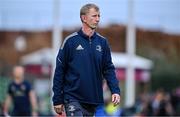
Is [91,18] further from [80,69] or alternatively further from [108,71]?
[108,71]

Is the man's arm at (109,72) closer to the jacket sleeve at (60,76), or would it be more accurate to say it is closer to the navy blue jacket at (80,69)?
the navy blue jacket at (80,69)

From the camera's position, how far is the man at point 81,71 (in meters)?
11.7

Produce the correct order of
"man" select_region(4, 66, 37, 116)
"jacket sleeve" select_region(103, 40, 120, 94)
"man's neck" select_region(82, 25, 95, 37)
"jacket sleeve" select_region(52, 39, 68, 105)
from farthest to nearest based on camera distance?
"man" select_region(4, 66, 37, 116)
"jacket sleeve" select_region(103, 40, 120, 94)
"man's neck" select_region(82, 25, 95, 37)
"jacket sleeve" select_region(52, 39, 68, 105)

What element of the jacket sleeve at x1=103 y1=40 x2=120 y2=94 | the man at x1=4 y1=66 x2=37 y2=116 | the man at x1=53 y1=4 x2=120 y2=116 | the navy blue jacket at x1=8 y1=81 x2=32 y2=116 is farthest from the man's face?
the navy blue jacket at x1=8 y1=81 x2=32 y2=116

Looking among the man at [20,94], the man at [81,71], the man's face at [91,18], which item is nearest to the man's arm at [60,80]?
the man at [81,71]

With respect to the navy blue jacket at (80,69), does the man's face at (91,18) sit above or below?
above

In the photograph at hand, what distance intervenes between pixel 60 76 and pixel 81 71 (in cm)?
29

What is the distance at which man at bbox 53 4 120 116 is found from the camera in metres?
11.7

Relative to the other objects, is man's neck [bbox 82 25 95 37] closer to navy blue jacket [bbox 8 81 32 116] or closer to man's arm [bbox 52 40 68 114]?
man's arm [bbox 52 40 68 114]

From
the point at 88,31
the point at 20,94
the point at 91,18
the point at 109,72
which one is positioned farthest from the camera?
the point at 20,94

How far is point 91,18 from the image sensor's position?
11664 millimetres

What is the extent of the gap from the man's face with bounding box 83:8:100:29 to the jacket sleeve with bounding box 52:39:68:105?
1.38 ft

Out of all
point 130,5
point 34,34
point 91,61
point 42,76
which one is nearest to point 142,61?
point 42,76

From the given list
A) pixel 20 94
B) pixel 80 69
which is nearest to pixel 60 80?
pixel 80 69
